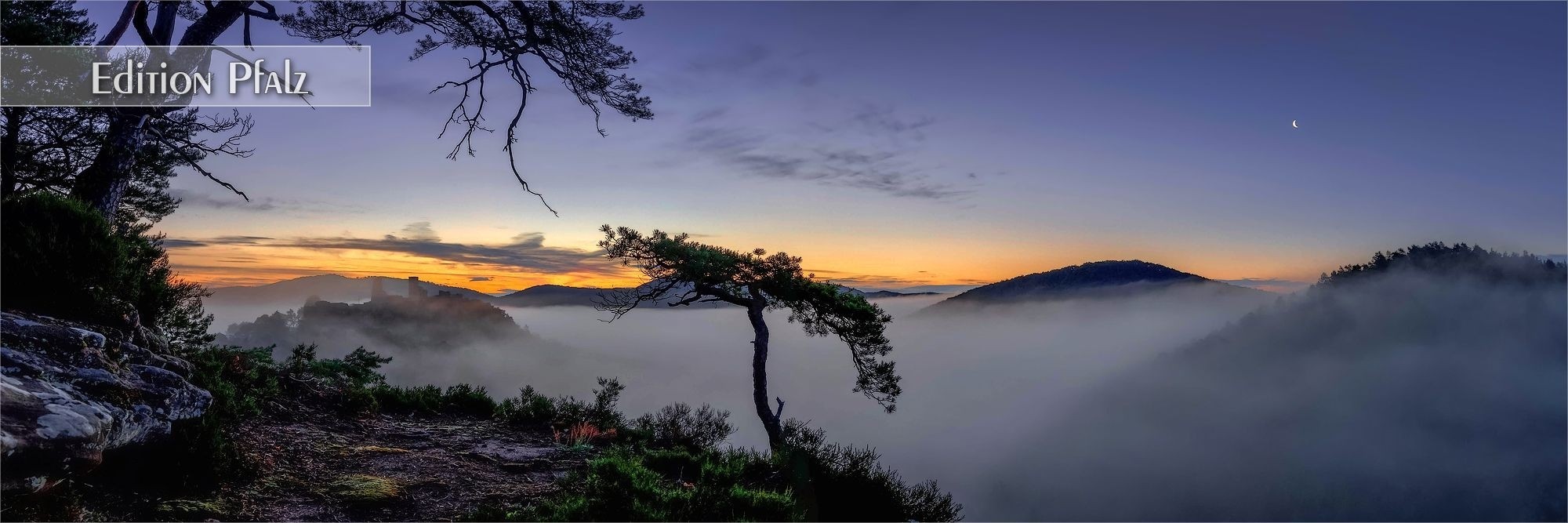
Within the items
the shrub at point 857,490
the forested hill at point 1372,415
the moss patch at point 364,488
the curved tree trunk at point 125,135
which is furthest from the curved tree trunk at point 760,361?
the forested hill at point 1372,415

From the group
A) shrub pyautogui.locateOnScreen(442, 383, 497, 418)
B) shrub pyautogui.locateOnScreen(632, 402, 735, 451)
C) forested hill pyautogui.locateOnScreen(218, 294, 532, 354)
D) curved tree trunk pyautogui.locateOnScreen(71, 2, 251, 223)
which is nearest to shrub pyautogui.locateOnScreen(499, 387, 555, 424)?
shrub pyautogui.locateOnScreen(442, 383, 497, 418)

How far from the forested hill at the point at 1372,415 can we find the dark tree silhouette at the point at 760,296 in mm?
143265

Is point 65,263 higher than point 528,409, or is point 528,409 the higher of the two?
point 65,263

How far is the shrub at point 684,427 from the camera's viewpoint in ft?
36.4

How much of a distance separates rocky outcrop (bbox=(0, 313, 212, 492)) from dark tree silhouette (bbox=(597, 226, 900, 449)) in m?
9.05

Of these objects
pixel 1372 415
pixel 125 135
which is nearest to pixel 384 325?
pixel 125 135

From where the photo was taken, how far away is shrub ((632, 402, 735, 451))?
11086 mm

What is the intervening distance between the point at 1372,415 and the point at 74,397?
704 ft

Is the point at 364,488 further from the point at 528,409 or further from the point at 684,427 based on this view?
the point at 684,427

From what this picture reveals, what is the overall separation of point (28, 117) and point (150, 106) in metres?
2.06

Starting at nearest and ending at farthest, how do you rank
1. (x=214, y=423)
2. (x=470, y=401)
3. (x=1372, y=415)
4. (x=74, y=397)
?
(x=74, y=397), (x=214, y=423), (x=470, y=401), (x=1372, y=415)

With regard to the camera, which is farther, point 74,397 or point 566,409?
point 566,409

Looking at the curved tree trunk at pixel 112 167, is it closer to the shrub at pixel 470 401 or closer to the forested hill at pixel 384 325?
the shrub at pixel 470 401

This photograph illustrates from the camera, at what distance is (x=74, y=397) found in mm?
4977
